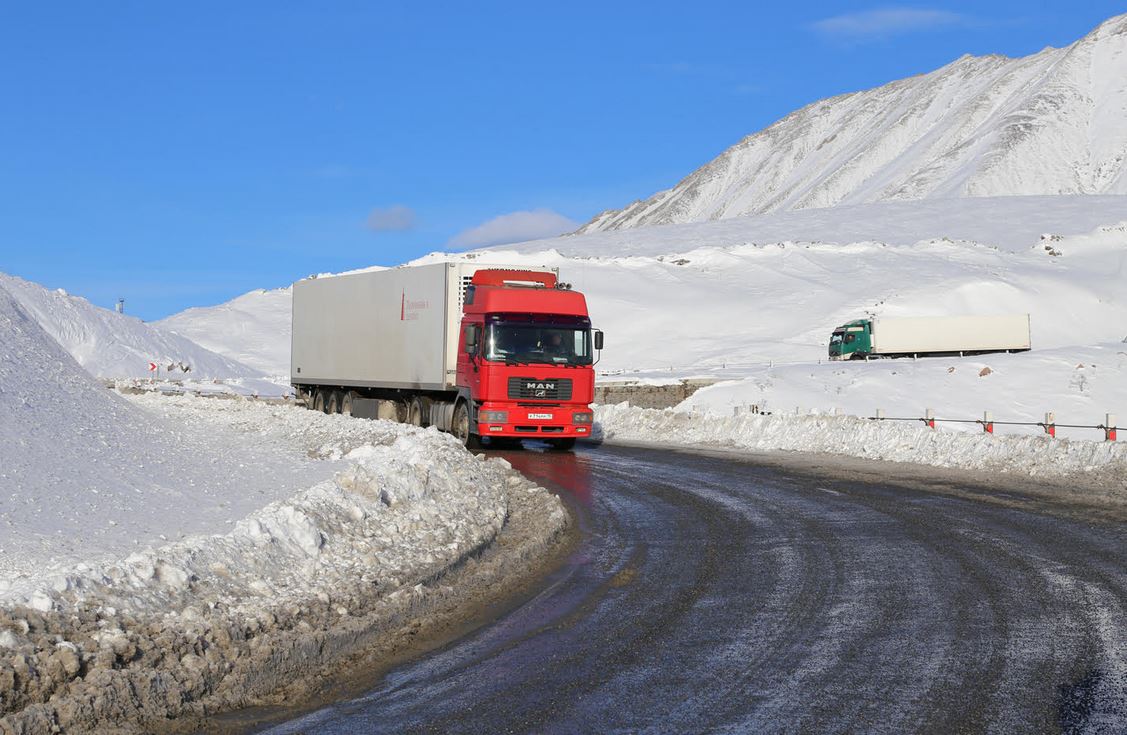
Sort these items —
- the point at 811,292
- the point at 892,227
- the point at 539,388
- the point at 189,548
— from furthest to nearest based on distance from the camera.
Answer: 1. the point at 892,227
2. the point at 811,292
3. the point at 539,388
4. the point at 189,548

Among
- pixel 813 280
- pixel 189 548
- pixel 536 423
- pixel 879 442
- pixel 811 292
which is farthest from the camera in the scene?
pixel 813 280

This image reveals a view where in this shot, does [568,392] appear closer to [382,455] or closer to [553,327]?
[553,327]

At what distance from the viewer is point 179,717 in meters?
6.36

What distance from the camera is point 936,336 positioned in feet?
219

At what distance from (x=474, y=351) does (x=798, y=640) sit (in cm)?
1843

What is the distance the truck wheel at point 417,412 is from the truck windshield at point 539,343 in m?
5.23

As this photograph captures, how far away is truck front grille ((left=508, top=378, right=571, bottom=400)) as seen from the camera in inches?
1010

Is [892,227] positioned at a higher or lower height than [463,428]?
higher

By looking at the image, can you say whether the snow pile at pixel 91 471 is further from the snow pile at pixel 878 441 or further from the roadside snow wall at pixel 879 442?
the roadside snow wall at pixel 879 442

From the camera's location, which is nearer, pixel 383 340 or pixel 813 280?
pixel 383 340

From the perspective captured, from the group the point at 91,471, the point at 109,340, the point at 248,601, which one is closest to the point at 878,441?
the point at 91,471

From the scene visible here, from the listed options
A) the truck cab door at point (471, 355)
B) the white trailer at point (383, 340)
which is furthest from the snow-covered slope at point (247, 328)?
the truck cab door at point (471, 355)

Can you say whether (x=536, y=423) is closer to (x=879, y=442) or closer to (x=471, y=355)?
(x=471, y=355)

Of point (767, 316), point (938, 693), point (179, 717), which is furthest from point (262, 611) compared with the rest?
point (767, 316)
